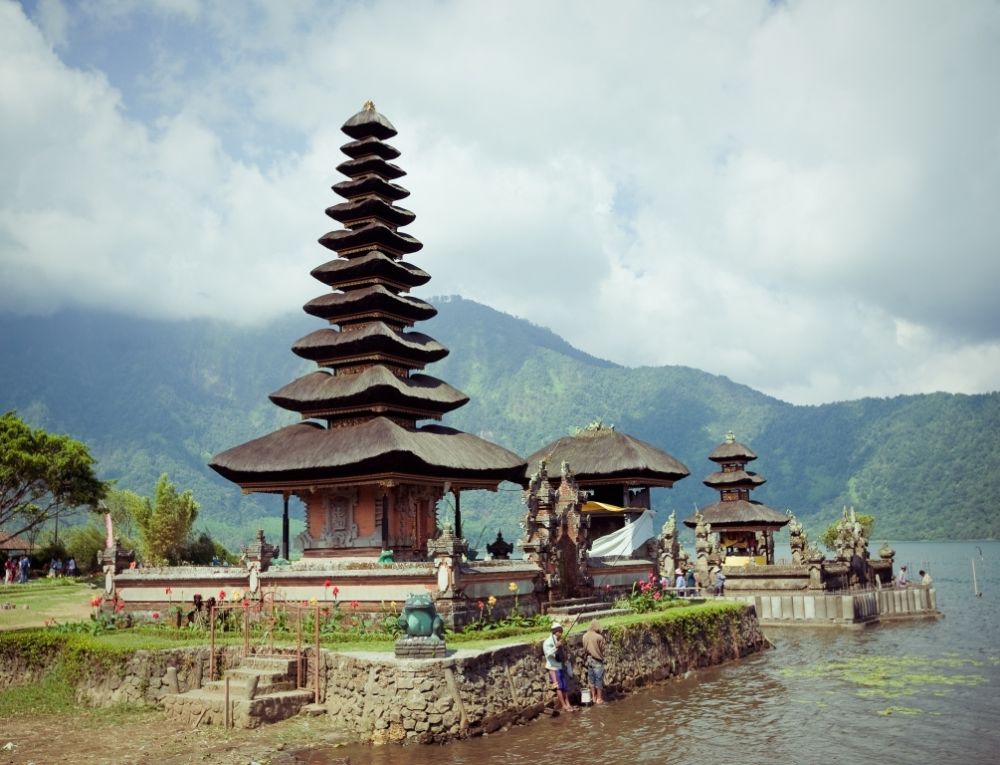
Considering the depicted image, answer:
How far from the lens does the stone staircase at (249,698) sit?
870 inches

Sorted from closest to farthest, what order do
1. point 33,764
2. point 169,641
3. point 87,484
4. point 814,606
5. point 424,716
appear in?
1. point 33,764
2. point 424,716
3. point 169,641
4. point 814,606
5. point 87,484

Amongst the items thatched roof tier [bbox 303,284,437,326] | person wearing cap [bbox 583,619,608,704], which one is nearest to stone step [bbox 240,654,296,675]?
person wearing cap [bbox 583,619,608,704]

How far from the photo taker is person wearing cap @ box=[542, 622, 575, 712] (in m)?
→ 25.1

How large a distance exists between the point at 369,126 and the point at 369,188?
9.84ft

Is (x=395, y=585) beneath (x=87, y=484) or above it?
beneath

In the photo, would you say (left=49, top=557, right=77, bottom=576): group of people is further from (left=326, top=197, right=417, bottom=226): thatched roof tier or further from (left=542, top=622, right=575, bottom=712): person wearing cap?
(left=542, top=622, right=575, bottom=712): person wearing cap

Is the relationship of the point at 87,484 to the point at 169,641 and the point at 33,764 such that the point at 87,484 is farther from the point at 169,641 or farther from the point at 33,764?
the point at 33,764

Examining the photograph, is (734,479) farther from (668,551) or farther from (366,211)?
(366,211)

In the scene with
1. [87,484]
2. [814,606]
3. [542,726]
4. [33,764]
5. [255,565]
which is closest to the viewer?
[33,764]

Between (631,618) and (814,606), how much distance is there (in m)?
21.9

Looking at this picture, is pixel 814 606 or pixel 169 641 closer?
pixel 169 641

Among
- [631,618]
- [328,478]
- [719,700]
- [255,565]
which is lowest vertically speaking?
[719,700]

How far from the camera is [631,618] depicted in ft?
103

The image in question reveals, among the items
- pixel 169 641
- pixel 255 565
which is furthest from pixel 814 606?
pixel 169 641
